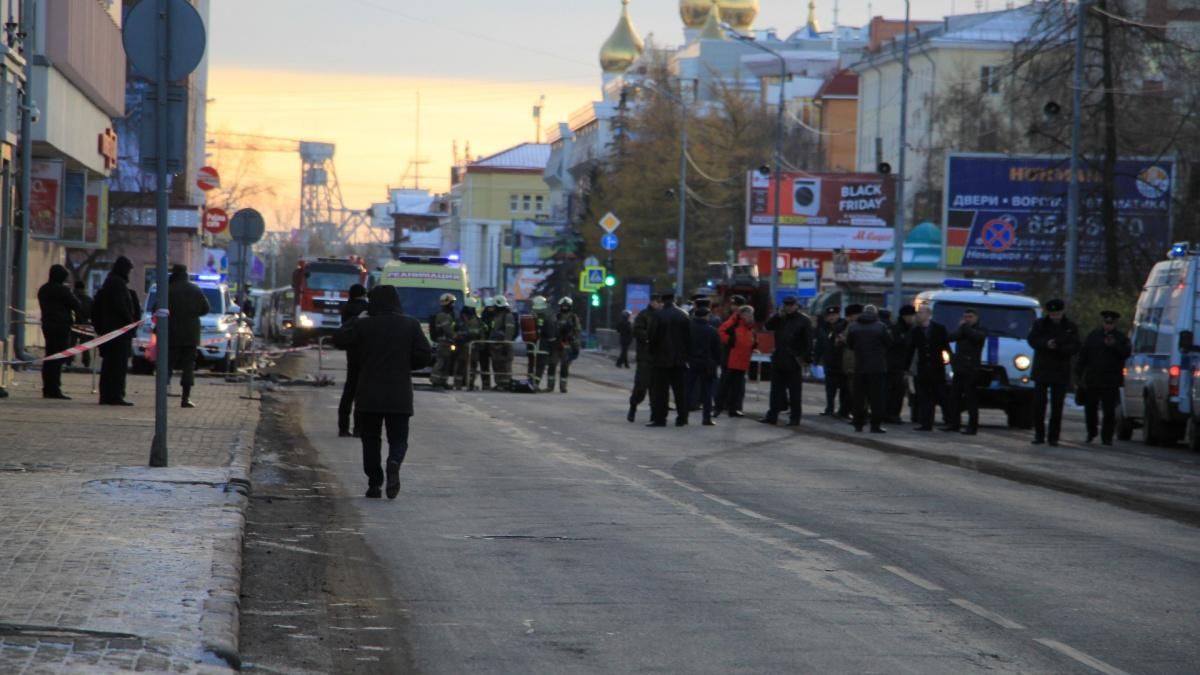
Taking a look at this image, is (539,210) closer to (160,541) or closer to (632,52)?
(632,52)

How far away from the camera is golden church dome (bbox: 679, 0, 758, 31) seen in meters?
133

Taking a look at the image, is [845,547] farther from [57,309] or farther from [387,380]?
[57,309]

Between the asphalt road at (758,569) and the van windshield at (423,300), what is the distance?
25.0 m

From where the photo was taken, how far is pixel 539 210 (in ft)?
603

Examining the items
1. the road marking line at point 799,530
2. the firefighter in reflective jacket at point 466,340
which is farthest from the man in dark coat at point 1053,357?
the firefighter in reflective jacket at point 466,340

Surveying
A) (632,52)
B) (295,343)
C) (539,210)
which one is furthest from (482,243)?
(295,343)

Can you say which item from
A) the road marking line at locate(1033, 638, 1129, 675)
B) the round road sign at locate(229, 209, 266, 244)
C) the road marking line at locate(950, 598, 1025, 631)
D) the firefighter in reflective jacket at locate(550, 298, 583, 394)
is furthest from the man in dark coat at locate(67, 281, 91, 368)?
the road marking line at locate(1033, 638, 1129, 675)

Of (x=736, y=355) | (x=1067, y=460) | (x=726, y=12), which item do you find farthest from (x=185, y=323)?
(x=726, y=12)

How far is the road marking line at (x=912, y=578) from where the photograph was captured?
10530mm

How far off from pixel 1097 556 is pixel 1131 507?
4.20 meters

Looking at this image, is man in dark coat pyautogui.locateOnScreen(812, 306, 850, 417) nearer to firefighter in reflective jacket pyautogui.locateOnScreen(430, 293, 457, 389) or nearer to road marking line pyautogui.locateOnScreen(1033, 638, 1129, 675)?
firefighter in reflective jacket pyautogui.locateOnScreen(430, 293, 457, 389)

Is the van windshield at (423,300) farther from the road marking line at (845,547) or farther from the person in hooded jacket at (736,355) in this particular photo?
the road marking line at (845,547)

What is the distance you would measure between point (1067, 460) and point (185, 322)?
11.1 metres

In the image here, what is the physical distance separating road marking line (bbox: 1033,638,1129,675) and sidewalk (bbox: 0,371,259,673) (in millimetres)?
3608
